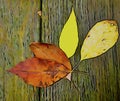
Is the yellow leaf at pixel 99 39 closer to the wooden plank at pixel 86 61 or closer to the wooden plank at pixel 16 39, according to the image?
the wooden plank at pixel 86 61

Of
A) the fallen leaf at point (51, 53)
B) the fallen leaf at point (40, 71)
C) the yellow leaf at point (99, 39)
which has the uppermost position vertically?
the yellow leaf at point (99, 39)

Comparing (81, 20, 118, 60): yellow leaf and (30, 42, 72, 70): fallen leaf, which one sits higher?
(81, 20, 118, 60): yellow leaf

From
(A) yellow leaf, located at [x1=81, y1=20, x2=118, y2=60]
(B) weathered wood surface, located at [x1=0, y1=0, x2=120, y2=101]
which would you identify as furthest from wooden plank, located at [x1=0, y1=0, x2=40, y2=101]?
(A) yellow leaf, located at [x1=81, y1=20, x2=118, y2=60]

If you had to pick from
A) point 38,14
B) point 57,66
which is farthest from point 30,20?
point 57,66

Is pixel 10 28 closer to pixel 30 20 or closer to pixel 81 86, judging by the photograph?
pixel 30 20

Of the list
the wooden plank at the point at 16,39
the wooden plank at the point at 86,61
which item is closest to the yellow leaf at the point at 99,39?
the wooden plank at the point at 86,61

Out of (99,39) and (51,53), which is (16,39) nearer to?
(51,53)

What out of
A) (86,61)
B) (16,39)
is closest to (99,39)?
(86,61)

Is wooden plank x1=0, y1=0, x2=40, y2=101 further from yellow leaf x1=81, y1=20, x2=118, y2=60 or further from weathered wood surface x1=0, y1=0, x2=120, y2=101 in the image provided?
yellow leaf x1=81, y1=20, x2=118, y2=60
